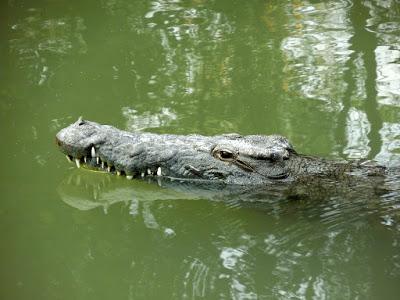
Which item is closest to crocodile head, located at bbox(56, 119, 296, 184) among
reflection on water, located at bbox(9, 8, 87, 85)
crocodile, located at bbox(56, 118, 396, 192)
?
crocodile, located at bbox(56, 118, 396, 192)

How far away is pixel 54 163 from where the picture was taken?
6.93 meters

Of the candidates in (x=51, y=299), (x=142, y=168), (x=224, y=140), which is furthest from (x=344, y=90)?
(x=51, y=299)

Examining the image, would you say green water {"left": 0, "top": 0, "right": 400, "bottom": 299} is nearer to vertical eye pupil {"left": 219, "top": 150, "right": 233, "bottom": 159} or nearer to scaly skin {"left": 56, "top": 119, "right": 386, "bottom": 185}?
scaly skin {"left": 56, "top": 119, "right": 386, "bottom": 185}

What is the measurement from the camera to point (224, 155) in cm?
596

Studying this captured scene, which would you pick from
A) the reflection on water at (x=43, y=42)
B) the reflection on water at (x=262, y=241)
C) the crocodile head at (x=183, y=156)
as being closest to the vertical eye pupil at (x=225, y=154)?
the crocodile head at (x=183, y=156)

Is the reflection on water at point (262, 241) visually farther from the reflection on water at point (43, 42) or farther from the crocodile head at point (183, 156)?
the reflection on water at point (43, 42)

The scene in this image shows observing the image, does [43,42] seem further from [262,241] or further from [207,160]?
[262,241]

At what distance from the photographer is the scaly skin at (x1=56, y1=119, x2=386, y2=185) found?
5875 mm

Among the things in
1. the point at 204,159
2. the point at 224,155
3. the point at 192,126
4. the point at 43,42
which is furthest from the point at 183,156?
the point at 43,42

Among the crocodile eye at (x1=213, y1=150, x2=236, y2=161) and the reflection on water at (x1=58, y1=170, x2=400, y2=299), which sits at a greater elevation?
the crocodile eye at (x1=213, y1=150, x2=236, y2=161)

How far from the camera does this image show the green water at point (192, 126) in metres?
4.91

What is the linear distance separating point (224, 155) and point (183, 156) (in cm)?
40

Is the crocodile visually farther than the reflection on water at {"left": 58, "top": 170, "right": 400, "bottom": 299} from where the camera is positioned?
Yes

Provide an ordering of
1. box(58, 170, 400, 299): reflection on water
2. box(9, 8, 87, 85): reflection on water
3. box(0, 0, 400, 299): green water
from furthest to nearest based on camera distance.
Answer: box(9, 8, 87, 85): reflection on water < box(0, 0, 400, 299): green water < box(58, 170, 400, 299): reflection on water
